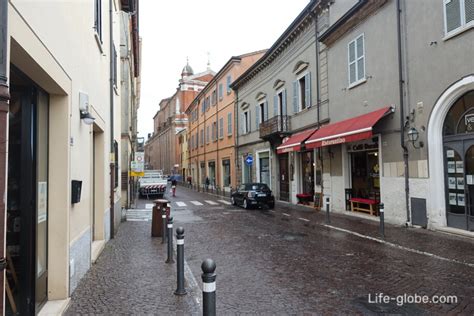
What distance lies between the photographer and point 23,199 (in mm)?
4395

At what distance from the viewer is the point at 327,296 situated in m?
5.25

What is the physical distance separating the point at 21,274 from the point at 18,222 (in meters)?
0.59

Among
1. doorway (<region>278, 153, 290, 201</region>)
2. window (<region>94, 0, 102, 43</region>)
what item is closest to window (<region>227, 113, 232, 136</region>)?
doorway (<region>278, 153, 290, 201</region>)

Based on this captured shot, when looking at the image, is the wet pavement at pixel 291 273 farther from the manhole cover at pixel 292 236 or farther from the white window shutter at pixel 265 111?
the white window shutter at pixel 265 111

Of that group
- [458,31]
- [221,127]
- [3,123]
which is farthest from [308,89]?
[3,123]

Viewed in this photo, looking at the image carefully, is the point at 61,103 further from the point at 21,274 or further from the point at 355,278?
the point at 355,278

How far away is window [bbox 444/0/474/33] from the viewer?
31.1 feet

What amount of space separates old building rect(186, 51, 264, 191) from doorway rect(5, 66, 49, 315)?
87.6 feet

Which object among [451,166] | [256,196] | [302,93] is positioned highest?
[302,93]

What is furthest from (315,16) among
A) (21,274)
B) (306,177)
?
(21,274)

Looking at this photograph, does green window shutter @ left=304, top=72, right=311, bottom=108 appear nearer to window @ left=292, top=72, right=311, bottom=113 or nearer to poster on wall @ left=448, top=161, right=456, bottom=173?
window @ left=292, top=72, right=311, bottom=113

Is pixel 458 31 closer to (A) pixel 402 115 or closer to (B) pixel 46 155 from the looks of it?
(A) pixel 402 115

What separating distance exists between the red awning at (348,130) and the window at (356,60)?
1.57 metres

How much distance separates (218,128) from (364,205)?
73.5ft
